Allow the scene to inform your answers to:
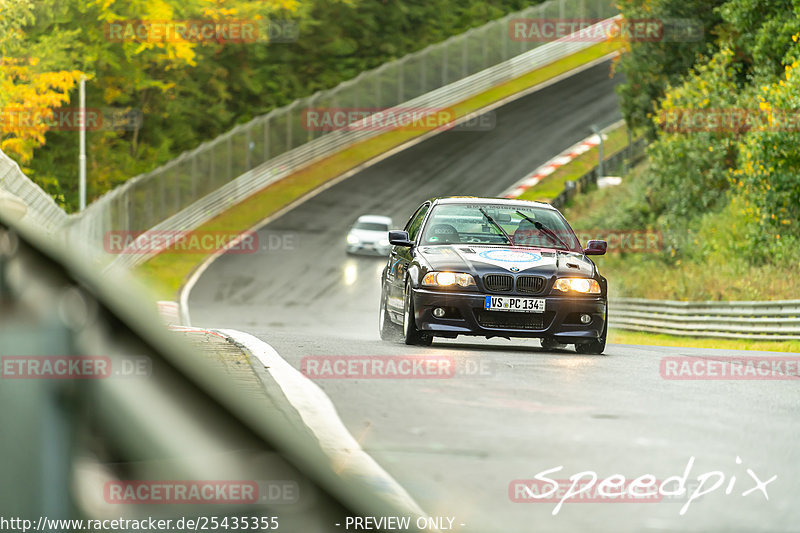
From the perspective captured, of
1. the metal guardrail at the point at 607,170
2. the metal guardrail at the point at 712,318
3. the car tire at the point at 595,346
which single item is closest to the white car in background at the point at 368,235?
the metal guardrail at the point at 607,170

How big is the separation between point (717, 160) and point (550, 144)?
19.5m

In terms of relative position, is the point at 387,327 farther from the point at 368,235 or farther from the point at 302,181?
the point at 302,181

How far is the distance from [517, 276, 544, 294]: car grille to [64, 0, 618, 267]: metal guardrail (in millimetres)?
19003

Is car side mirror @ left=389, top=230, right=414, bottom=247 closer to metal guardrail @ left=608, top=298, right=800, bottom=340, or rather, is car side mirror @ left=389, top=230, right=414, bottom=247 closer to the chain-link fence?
metal guardrail @ left=608, top=298, right=800, bottom=340

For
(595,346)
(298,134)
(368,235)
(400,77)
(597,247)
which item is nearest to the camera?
(595,346)

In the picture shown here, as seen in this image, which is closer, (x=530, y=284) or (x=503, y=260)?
(x=530, y=284)

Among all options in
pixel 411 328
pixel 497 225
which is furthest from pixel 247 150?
pixel 411 328

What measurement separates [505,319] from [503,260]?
68cm

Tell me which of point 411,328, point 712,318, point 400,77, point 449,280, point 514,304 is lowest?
point 400,77

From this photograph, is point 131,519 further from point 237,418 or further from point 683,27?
point 683,27

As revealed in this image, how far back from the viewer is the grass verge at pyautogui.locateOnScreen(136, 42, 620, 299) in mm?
38281

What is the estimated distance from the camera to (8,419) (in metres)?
1.69

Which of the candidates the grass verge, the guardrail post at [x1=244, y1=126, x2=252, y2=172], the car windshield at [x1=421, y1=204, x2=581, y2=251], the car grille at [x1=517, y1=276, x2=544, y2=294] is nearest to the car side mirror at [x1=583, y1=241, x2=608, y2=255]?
the car windshield at [x1=421, y1=204, x2=581, y2=251]

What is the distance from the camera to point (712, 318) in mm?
24859
